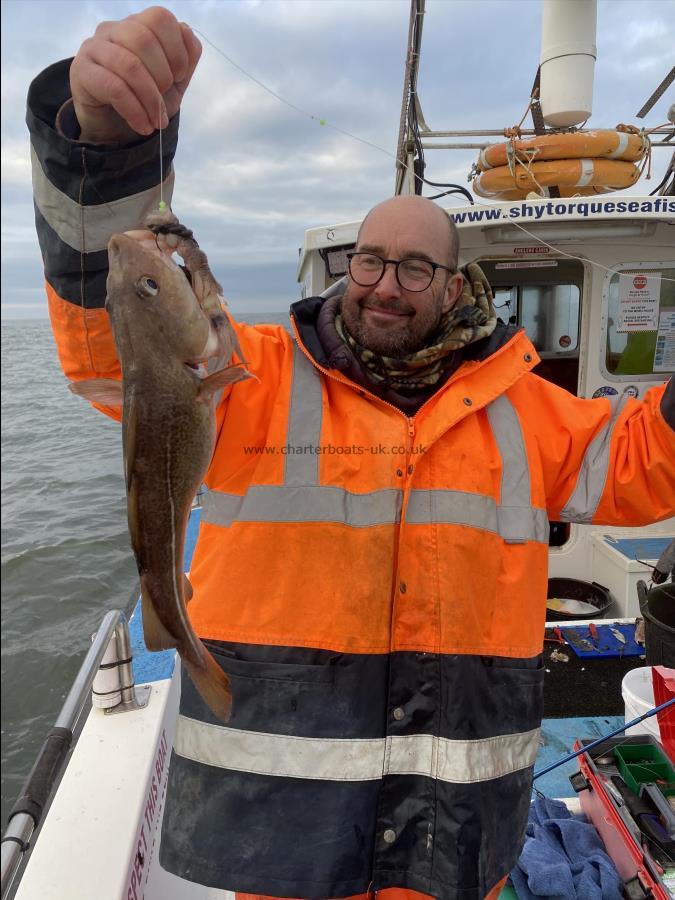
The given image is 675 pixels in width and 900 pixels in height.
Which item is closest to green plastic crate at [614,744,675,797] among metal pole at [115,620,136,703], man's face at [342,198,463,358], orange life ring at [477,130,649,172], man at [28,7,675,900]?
man at [28,7,675,900]

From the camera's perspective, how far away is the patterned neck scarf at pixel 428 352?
87.5 inches

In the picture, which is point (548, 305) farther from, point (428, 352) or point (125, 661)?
point (125, 661)

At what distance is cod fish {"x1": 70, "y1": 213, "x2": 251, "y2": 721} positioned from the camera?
4.84 ft

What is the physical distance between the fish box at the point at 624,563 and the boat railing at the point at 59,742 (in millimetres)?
4052

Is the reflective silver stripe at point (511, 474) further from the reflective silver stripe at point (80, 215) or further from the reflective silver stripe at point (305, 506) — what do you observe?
the reflective silver stripe at point (80, 215)

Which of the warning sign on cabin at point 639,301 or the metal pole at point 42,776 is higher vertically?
the warning sign on cabin at point 639,301

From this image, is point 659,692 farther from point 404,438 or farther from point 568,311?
point 568,311

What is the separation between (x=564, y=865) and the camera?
266 cm

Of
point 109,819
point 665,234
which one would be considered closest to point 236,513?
Answer: point 109,819

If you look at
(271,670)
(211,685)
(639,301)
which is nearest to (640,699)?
(271,670)

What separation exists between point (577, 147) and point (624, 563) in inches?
150

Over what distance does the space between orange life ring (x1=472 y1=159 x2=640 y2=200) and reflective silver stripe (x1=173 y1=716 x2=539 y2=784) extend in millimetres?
5490

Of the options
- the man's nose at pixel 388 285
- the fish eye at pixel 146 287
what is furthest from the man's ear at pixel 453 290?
the fish eye at pixel 146 287

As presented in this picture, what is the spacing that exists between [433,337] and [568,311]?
5.78m
